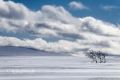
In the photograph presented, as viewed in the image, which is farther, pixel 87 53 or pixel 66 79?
pixel 87 53

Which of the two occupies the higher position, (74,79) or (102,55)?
(102,55)

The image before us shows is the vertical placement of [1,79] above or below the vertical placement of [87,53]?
below

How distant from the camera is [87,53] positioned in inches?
2307

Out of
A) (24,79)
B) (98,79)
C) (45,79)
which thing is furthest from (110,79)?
(24,79)

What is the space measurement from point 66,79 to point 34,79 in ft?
8.37

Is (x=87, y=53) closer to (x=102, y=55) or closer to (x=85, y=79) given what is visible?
(x=102, y=55)

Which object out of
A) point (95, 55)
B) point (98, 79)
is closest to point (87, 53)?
point (95, 55)

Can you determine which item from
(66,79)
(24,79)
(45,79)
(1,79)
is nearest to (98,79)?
(66,79)

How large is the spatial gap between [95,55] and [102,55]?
4.95 ft

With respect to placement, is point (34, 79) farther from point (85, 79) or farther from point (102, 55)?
point (102, 55)

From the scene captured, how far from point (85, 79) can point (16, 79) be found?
18.1ft

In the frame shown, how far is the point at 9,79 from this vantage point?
21.1 meters

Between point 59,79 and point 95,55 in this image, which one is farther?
point 95,55

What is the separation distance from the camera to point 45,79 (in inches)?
837
